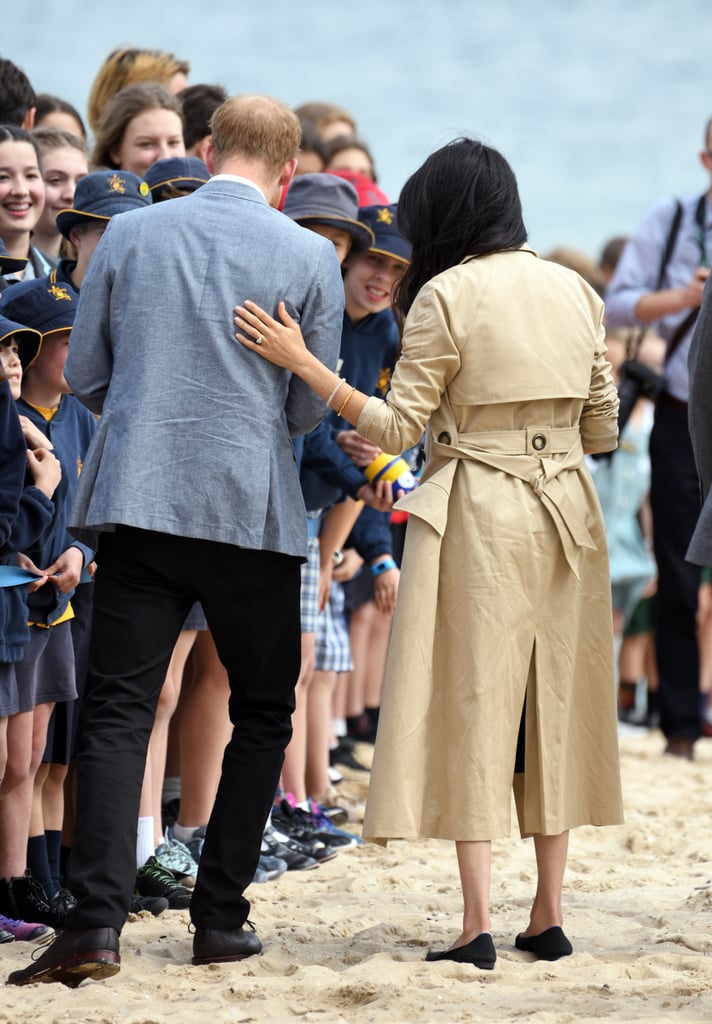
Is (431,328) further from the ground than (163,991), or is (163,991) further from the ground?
(431,328)

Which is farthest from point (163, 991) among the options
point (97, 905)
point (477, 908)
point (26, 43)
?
point (26, 43)

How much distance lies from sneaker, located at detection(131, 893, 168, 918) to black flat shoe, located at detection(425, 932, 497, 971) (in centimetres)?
94

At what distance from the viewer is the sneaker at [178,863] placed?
14.5 feet

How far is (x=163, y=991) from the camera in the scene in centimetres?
344

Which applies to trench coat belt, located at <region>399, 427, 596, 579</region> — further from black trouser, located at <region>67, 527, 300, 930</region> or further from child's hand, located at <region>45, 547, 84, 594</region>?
child's hand, located at <region>45, 547, 84, 594</region>

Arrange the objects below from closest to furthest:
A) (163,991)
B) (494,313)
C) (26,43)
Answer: (163,991) < (494,313) < (26,43)

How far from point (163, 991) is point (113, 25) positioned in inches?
793

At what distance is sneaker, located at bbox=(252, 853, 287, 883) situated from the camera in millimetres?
4727

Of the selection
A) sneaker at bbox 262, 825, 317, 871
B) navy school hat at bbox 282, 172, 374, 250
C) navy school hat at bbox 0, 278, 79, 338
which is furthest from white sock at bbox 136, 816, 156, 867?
navy school hat at bbox 282, 172, 374, 250

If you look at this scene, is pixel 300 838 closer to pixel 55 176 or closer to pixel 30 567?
pixel 30 567

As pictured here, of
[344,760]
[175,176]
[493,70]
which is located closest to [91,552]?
[175,176]

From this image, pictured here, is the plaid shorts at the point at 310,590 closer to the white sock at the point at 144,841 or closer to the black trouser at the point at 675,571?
the white sock at the point at 144,841

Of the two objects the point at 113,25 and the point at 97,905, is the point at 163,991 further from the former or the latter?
the point at 113,25

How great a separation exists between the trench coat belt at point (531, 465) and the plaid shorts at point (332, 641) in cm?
190
